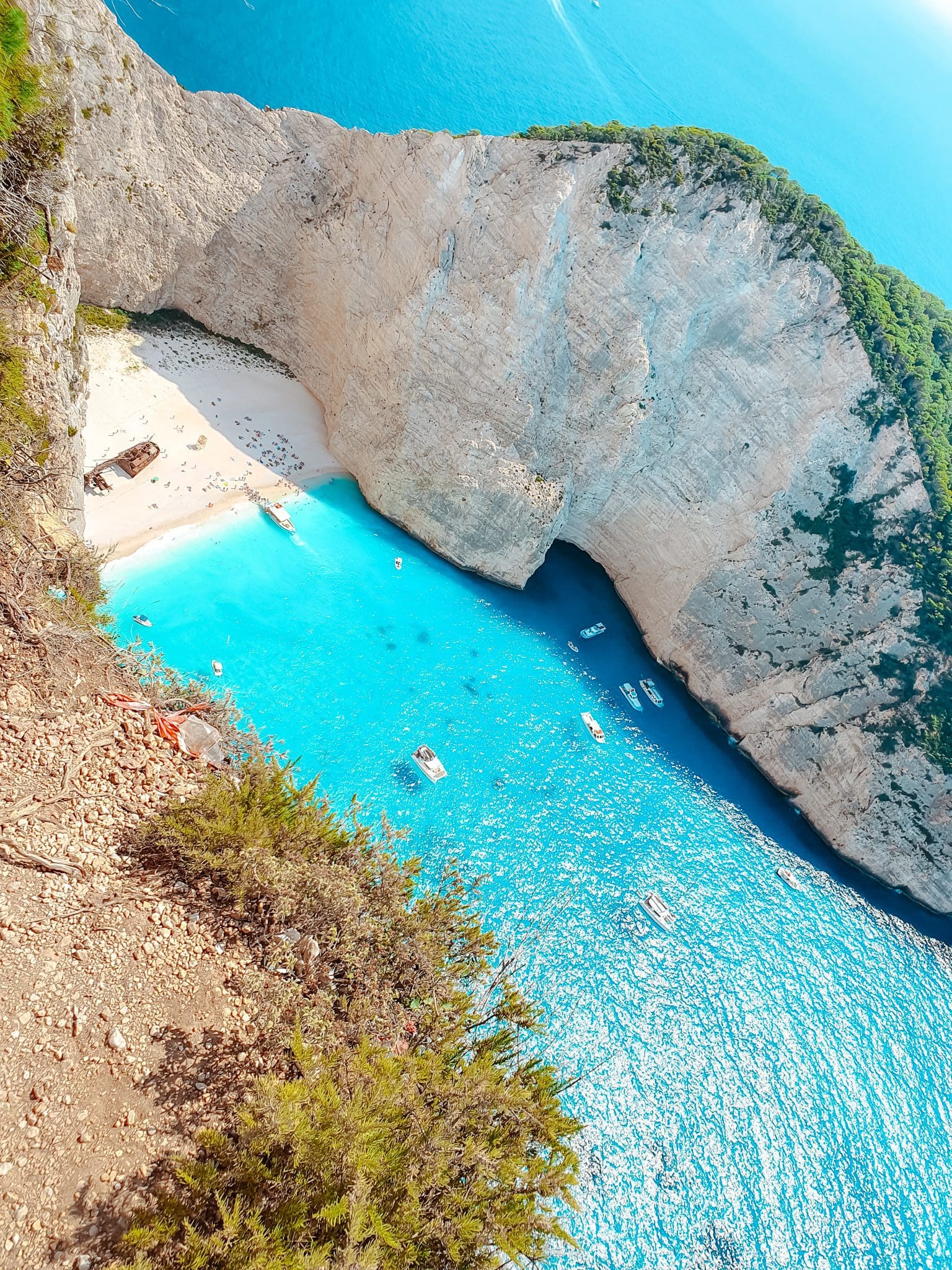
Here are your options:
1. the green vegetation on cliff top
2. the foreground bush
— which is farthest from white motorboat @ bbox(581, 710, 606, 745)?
the green vegetation on cliff top

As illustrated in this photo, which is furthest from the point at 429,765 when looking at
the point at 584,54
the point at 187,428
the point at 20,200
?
the point at 584,54

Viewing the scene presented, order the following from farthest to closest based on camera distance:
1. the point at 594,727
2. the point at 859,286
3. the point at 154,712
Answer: the point at 594,727 < the point at 859,286 < the point at 154,712

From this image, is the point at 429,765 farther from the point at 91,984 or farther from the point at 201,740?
the point at 91,984

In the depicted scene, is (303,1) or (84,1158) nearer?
(84,1158)

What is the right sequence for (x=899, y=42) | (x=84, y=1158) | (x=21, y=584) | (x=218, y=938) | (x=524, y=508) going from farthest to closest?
(x=899, y=42) → (x=524, y=508) → (x=21, y=584) → (x=218, y=938) → (x=84, y=1158)

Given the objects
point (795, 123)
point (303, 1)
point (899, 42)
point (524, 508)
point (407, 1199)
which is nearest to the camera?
point (407, 1199)

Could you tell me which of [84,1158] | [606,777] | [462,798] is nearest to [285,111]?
[462,798]

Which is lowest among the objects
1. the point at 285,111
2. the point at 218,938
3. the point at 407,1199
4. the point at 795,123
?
the point at 218,938

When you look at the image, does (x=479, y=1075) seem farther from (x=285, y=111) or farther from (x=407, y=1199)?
(x=285, y=111)
